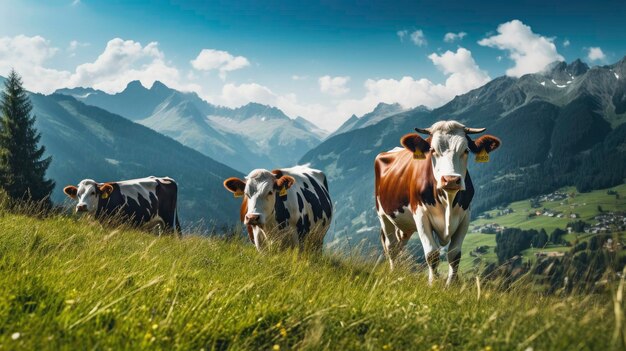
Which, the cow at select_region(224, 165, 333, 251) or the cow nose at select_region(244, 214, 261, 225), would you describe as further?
the cow at select_region(224, 165, 333, 251)

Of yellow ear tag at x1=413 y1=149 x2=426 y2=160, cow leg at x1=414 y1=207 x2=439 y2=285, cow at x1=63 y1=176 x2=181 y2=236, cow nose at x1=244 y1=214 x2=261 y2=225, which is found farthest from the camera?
cow at x1=63 y1=176 x2=181 y2=236

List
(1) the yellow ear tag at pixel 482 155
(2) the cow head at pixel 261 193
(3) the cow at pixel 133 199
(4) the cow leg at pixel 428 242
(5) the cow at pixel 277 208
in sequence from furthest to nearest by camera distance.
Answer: (3) the cow at pixel 133 199, (5) the cow at pixel 277 208, (2) the cow head at pixel 261 193, (1) the yellow ear tag at pixel 482 155, (4) the cow leg at pixel 428 242

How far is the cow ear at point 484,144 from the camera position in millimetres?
7730

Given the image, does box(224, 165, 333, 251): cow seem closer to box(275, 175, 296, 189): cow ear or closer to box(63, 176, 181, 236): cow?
box(275, 175, 296, 189): cow ear

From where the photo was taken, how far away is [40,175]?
160 feet

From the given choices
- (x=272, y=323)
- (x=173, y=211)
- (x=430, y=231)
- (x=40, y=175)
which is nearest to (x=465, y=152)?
(x=430, y=231)

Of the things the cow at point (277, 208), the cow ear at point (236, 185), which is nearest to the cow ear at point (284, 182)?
the cow at point (277, 208)

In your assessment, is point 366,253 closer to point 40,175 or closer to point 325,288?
point 325,288

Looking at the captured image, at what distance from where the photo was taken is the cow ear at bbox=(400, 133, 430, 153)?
7.91 metres

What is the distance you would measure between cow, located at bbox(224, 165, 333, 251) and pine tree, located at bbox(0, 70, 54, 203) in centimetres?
3870

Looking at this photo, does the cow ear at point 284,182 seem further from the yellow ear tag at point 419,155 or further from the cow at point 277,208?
the yellow ear tag at point 419,155

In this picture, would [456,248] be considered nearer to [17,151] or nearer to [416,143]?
[416,143]

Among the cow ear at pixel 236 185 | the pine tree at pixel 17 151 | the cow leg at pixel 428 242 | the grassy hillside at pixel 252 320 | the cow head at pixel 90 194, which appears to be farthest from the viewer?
the pine tree at pixel 17 151

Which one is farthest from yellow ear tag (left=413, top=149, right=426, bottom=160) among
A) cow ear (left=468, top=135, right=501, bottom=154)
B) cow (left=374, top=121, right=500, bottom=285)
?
cow ear (left=468, top=135, right=501, bottom=154)
